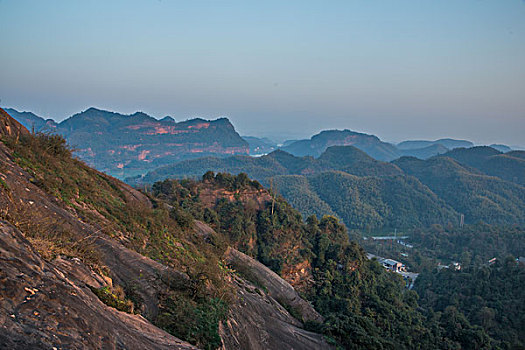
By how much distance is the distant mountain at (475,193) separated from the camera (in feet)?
327

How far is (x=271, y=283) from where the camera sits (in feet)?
67.1

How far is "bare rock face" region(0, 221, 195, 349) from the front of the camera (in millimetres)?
3580

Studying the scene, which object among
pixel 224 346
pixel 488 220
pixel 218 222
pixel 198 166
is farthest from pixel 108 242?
pixel 198 166

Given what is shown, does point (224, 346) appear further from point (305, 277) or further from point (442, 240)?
point (442, 240)

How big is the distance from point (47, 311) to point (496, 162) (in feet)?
643

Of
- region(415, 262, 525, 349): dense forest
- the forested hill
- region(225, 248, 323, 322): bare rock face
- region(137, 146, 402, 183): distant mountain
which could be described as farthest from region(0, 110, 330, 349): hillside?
region(137, 146, 402, 183): distant mountain

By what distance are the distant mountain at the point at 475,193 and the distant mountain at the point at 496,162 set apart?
23015 millimetres

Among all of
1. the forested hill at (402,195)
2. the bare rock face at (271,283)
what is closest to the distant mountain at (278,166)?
the forested hill at (402,195)

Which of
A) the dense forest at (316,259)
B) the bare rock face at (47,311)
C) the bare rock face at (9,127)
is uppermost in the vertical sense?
the bare rock face at (9,127)

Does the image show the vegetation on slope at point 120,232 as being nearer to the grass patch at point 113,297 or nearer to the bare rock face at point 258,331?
the grass patch at point 113,297

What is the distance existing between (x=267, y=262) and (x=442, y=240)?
6302 cm

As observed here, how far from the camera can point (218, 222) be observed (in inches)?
1020

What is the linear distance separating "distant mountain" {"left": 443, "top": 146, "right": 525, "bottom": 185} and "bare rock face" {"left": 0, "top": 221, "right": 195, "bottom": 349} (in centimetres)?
17390

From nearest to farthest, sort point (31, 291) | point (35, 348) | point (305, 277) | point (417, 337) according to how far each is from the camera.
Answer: point (35, 348) < point (31, 291) < point (417, 337) < point (305, 277)
